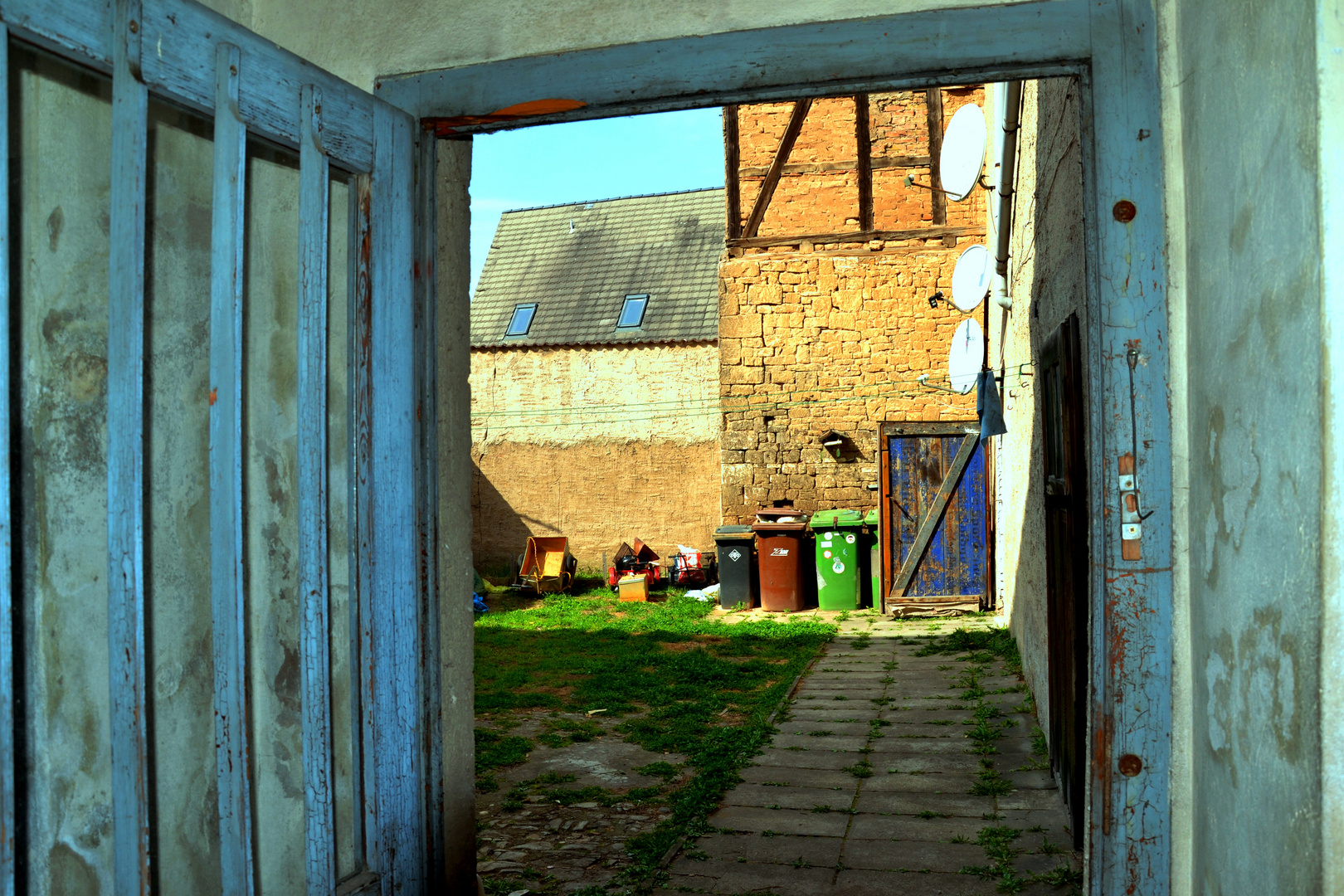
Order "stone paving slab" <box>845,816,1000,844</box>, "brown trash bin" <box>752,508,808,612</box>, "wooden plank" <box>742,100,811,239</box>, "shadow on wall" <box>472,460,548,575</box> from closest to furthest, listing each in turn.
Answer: "stone paving slab" <box>845,816,1000,844</box> → "brown trash bin" <box>752,508,808,612</box> → "wooden plank" <box>742,100,811,239</box> → "shadow on wall" <box>472,460,548,575</box>

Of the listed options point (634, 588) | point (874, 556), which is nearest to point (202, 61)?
point (874, 556)

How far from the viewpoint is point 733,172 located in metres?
13.2

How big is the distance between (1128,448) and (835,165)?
11.6 meters

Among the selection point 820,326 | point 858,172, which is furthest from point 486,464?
point 858,172

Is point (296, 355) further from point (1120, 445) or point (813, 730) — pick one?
point (813, 730)

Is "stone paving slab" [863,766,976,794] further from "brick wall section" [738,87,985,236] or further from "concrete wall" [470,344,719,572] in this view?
"concrete wall" [470,344,719,572]

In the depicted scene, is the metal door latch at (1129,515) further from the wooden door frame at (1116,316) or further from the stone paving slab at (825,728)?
the stone paving slab at (825,728)

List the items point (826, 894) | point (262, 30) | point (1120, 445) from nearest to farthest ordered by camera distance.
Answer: point (1120, 445) → point (262, 30) → point (826, 894)

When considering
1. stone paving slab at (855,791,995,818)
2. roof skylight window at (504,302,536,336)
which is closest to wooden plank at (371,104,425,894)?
stone paving slab at (855,791,995,818)

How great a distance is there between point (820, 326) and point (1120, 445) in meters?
10.8

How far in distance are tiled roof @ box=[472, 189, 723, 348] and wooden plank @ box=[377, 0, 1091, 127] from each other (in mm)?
13484

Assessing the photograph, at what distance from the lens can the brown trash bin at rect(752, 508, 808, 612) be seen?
37.4 ft

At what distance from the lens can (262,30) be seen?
2.54 m

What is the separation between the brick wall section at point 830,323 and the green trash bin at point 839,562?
1.12 meters
